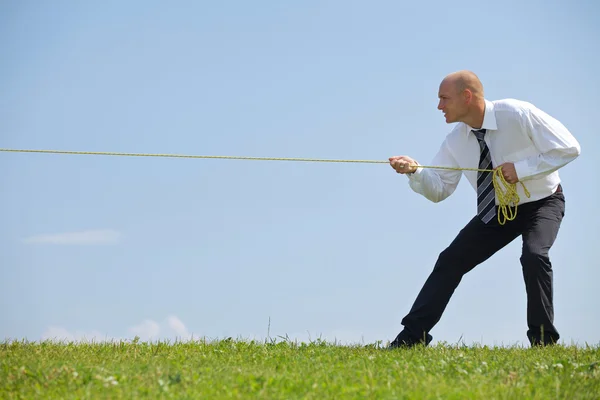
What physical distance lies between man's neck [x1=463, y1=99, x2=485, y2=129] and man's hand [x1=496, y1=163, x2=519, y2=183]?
561 mm

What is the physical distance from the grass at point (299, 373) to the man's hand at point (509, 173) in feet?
5.60

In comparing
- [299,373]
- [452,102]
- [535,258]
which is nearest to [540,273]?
[535,258]

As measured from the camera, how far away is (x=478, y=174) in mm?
7859

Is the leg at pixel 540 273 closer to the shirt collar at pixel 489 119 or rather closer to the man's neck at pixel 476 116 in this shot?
the shirt collar at pixel 489 119

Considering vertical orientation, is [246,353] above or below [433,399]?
below

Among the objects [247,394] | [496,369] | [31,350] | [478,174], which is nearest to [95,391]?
[247,394]

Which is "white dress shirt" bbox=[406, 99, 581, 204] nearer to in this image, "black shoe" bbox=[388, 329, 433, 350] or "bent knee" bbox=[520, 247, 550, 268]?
"bent knee" bbox=[520, 247, 550, 268]

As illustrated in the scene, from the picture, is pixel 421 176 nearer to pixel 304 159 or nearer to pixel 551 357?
pixel 304 159

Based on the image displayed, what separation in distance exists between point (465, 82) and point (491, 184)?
1114 mm

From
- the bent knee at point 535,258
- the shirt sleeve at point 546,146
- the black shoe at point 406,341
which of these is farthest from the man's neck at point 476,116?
the black shoe at point 406,341

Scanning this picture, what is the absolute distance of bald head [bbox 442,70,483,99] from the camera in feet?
24.8

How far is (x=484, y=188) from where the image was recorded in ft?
25.3

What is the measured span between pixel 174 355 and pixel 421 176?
3.22 metres

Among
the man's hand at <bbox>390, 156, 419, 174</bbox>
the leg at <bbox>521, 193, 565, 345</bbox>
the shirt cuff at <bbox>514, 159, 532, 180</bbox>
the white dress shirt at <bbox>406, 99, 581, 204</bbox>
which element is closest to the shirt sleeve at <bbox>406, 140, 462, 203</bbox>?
the white dress shirt at <bbox>406, 99, 581, 204</bbox>
